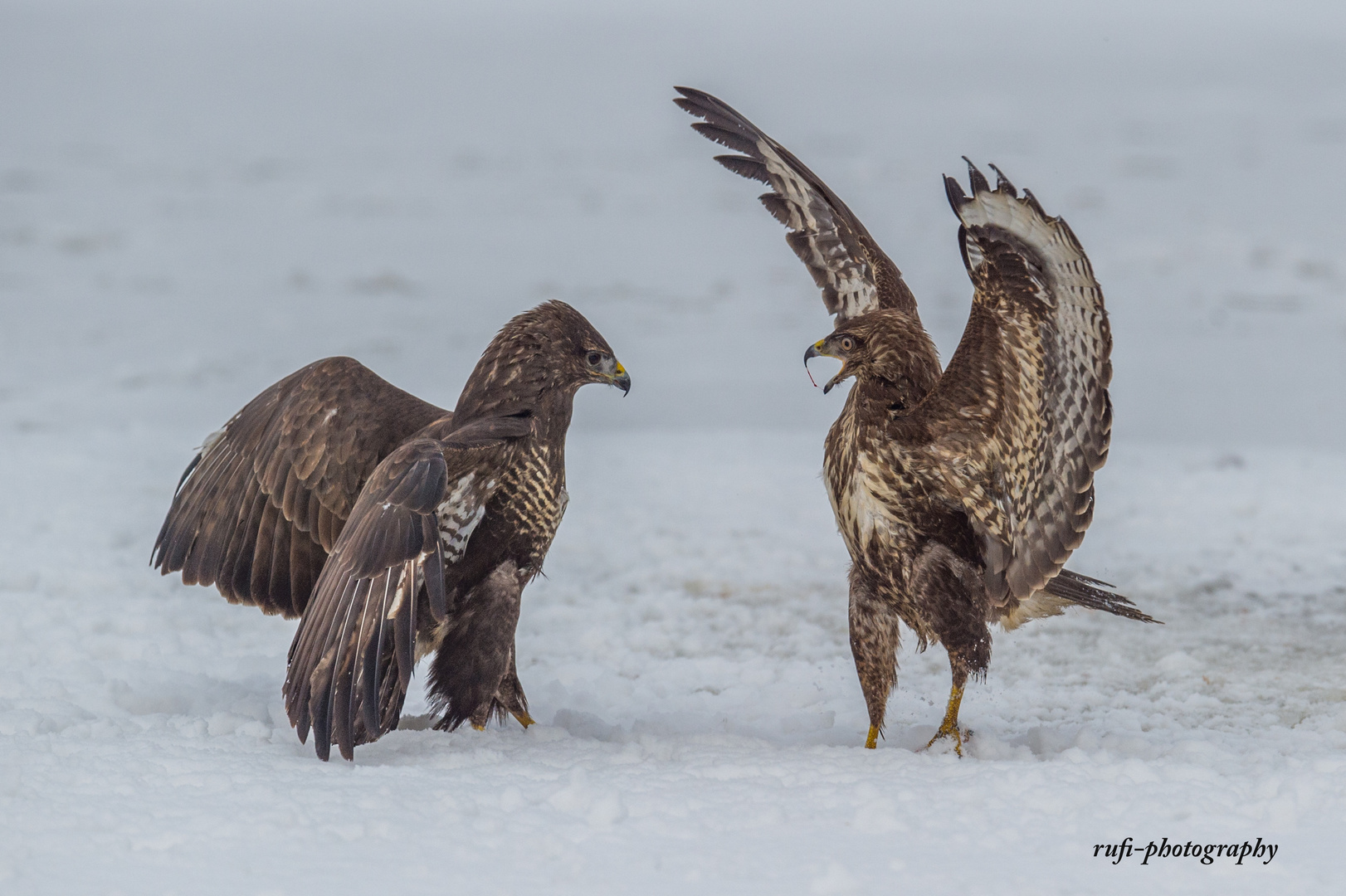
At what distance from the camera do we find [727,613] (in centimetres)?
628

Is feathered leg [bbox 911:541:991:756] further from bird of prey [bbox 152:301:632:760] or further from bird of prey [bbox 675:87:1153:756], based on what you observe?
bird of prey [bbox 152:301:632:760]

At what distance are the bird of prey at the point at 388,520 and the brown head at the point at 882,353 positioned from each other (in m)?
0.81

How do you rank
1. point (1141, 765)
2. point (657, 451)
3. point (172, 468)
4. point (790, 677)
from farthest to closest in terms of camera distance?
point (657, 451), point (172, 468), point (790, 677), point (1141, 765)

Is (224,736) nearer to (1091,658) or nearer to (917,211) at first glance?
(1091,658)

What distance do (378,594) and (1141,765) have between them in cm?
219

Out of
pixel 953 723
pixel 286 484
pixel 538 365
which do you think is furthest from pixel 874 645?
pixel 286 484

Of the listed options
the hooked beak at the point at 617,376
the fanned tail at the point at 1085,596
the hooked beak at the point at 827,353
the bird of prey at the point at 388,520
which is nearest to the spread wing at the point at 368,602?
the bird of prey at the point at 388,520

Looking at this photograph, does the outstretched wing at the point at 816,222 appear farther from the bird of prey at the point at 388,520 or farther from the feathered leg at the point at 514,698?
the feathered leg at the point at 514,698

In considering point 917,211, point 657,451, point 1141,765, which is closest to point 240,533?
point 1141,765

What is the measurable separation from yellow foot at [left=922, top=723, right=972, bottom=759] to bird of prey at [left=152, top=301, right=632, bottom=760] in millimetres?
1382

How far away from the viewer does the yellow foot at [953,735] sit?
15.0 feet

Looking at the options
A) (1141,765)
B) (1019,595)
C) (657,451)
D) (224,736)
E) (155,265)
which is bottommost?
(224,736)

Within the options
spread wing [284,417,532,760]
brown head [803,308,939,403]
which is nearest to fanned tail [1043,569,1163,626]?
brown head [803,308,939,403]

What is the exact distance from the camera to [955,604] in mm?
4512
